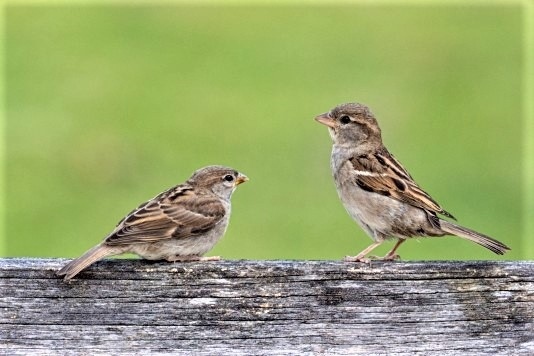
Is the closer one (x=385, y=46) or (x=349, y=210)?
(x=349, y=210)

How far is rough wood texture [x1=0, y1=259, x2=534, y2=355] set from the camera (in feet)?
13.2

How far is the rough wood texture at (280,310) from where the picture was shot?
4035mm

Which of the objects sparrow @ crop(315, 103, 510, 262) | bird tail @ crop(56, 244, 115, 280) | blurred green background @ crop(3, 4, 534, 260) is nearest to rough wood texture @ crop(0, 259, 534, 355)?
bird tail @ crop(56, 244, 115, 280)

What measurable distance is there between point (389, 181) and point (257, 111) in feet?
19.6

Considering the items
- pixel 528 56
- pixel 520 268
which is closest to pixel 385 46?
A: pixel 528 56

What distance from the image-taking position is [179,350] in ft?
13.3

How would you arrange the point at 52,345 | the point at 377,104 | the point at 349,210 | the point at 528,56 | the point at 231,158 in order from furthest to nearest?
1. the point at 528,56
2. the point at 377,104
3. the point at 231,158
4. the point at 349,210
5. the point at 52,345

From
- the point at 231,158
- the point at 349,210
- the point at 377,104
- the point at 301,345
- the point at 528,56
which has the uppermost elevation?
the point at 528,56

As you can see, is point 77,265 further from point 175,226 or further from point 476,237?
point 476,237

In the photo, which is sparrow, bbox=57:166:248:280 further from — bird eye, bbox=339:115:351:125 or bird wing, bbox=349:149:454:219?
bird eye, bbox=339:115:351:125

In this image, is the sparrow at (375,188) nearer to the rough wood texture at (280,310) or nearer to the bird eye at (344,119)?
the bird eye at (344,119)

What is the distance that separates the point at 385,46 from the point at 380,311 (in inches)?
409

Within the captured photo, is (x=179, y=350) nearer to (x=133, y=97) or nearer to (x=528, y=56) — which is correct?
(x=133, y=97)

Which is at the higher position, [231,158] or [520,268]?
[231,158]
